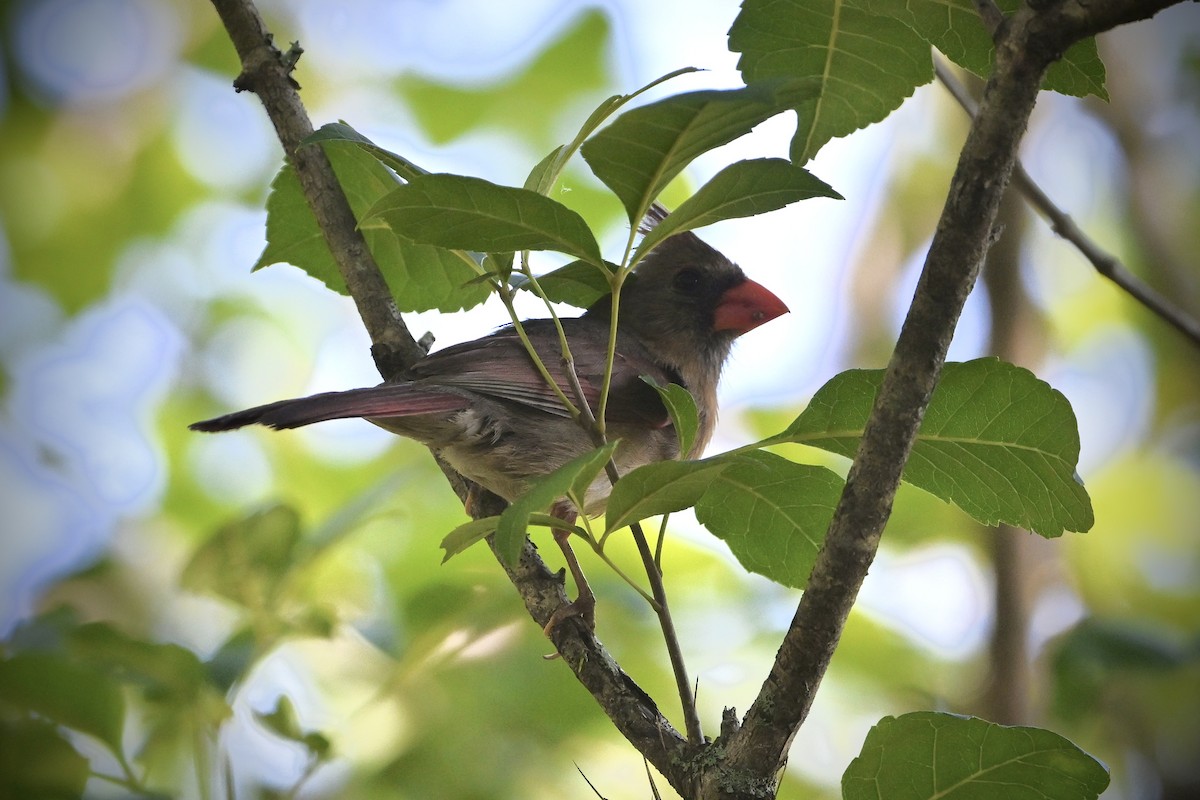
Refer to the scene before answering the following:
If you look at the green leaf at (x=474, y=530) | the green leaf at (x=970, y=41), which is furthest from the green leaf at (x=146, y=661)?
the green leaf at (x=970, y=41)

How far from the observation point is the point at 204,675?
5.83ft

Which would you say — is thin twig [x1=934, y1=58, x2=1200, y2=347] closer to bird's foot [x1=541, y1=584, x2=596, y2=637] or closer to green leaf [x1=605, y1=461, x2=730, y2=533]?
green leaf [x1=605, y1=461, x2=730, y2=533]

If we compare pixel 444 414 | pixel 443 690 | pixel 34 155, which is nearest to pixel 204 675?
pixel 444 414

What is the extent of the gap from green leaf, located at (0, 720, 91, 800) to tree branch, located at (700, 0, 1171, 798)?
1064 millimetres

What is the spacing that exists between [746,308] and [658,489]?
1.78 metres

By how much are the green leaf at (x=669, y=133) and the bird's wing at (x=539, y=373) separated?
0.85 meters

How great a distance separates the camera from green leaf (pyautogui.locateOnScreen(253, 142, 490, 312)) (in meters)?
1.83

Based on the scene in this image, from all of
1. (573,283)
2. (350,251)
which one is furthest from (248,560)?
(573,283)

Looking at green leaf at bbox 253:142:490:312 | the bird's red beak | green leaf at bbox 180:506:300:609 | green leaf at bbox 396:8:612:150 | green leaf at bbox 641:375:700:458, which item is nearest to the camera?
green leaf at bbox 641:375:700:458

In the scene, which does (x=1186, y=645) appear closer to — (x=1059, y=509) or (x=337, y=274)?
(x=1059, y=509)

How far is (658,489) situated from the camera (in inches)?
45.2

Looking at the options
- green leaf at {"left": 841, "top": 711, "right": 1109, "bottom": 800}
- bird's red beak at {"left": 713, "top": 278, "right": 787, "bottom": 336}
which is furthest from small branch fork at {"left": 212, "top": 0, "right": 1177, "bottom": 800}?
bird's red beak at {"left": 713, "top": 278, "right": 787, "bottom": 336}

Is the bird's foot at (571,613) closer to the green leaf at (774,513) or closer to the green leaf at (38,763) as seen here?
the green leaf at (774,513)

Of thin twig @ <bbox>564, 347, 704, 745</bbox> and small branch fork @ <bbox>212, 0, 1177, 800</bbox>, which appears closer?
small branch fork @ <bbox>212, 0, 1177, 800</bbox>
